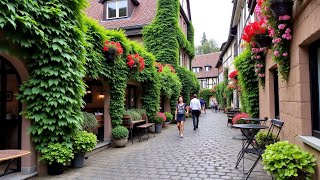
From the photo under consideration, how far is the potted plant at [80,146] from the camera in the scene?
5863mm

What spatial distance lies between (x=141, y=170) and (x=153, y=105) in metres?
6.82

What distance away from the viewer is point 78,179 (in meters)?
5.15

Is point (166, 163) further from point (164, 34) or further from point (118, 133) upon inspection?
point (164, 34)

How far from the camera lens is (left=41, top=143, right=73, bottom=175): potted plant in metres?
5.28

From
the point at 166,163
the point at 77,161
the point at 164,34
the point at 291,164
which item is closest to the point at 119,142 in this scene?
the point at 77,161

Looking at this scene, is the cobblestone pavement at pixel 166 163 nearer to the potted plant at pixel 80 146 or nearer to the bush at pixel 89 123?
the potted plant at pixel 80 146

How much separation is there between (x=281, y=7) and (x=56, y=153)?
5.12m

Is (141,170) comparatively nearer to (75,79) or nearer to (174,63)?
(75,79)

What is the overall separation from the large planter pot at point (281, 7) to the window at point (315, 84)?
2.60ft

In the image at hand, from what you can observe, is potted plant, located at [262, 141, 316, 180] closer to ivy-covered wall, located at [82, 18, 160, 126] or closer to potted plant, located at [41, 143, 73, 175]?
potted plant, located at [41, 143, 73, 175]

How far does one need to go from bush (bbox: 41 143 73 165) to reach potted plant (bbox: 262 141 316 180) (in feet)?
12.8

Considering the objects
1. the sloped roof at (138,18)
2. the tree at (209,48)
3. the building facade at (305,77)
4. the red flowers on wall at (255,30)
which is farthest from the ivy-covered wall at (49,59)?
the tree at (209,48)

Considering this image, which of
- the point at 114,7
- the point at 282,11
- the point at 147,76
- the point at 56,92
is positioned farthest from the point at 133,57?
the point at 114,7

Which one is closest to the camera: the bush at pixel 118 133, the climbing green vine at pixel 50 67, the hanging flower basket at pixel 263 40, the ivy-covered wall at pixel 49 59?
the ivy-covered wall at pixel 49 59
